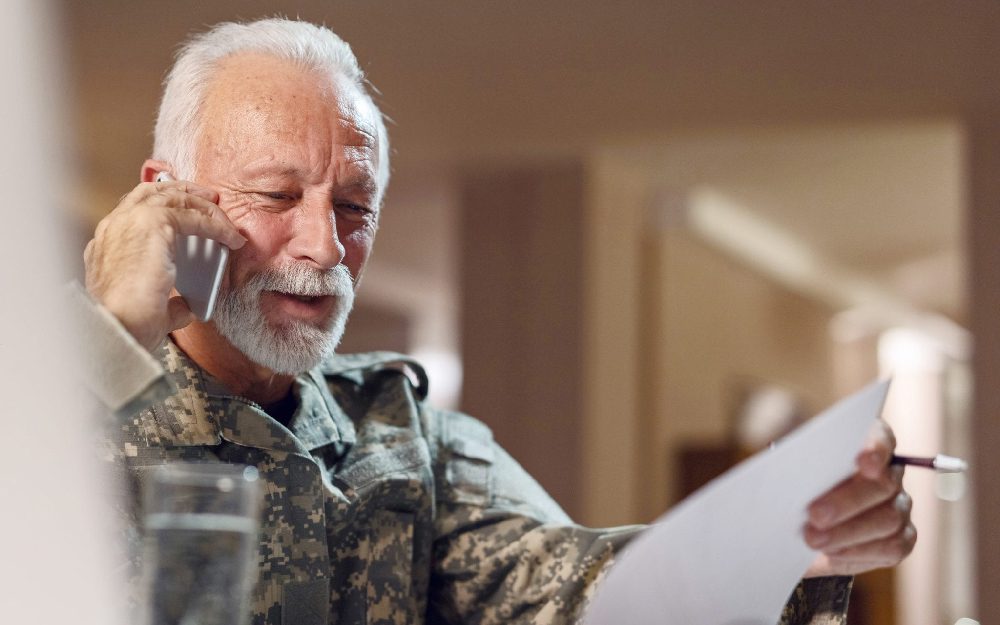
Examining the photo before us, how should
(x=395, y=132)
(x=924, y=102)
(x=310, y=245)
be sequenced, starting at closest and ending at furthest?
(x=310, y=245), (x=924, y=102), (x=395, y=132)

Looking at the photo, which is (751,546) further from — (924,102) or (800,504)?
(924,102)

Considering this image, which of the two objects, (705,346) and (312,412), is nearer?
(312,412)

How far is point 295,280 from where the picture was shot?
100 centimetres

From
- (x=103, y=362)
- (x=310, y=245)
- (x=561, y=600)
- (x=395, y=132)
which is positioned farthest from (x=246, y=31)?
(x=395, y=132)

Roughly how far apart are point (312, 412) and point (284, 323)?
5.0 inches

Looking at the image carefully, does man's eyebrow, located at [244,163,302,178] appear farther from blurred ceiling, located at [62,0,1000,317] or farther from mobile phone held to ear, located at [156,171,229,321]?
blurred ceiling, located at [62,0,1000,317]

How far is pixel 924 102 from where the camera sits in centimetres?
432

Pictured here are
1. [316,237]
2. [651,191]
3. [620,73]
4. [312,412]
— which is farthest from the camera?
[651,191]

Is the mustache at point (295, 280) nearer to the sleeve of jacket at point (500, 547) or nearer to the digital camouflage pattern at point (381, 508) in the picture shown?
the digital camouflage pattern at point (381, 508)

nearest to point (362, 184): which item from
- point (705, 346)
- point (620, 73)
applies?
point (620, 73)

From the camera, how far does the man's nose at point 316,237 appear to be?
100 centimetres

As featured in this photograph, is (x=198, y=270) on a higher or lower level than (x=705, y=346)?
lower

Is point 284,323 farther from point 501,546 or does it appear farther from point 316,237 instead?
point 501,546

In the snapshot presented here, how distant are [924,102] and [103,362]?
4.14 meters
